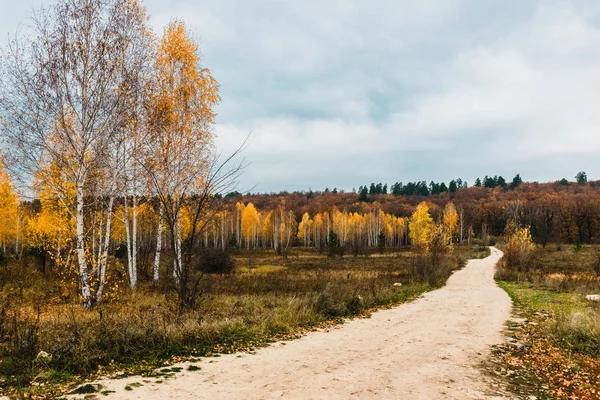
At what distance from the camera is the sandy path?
6.25 metres

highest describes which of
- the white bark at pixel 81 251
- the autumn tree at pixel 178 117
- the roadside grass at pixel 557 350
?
the autumn tree at pixel 178 117

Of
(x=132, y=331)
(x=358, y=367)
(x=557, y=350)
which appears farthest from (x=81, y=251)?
(x=557, y=350)

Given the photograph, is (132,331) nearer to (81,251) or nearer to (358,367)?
(81,251)

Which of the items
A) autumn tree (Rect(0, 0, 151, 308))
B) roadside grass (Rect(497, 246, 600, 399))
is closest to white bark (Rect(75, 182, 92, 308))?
autumn tree (Rect(0, 0, 151, 308))

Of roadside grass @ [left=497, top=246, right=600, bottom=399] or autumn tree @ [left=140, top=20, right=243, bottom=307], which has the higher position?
autumn tree @ [left=140, top=20, right=243, bottom=307]

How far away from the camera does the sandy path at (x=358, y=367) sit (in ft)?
20.5

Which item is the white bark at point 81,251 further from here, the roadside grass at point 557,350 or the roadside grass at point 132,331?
the roadside grass at point 557,350

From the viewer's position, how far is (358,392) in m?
6.26

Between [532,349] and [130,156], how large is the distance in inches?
579

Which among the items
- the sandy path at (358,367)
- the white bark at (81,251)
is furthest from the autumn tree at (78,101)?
the sandy path at (358,367)

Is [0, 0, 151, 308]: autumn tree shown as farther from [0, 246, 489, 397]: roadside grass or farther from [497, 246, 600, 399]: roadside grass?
[497, 246, 600, 399]: roadside grass

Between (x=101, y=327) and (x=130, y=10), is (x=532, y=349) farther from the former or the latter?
(x=130, y=10)

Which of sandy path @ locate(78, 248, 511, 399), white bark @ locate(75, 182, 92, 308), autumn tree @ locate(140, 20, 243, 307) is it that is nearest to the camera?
sandy path @ locate(78, 248, 511, 399)

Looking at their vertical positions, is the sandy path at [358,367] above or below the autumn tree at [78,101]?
below
